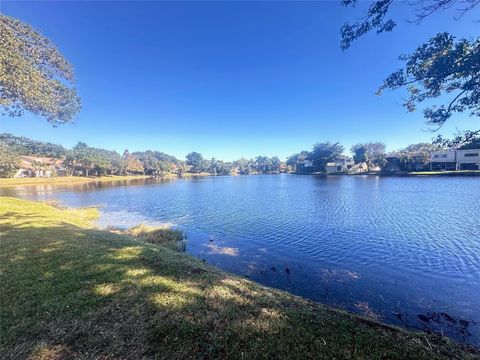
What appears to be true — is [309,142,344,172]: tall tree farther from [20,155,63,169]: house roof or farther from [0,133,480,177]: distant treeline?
[20,155,63,169]: house roof

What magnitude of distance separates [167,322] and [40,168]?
10734 cm

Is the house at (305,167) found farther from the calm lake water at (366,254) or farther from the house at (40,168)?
the house at (40,168)

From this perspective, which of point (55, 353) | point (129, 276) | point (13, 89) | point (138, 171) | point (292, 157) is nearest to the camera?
point (55, 353)

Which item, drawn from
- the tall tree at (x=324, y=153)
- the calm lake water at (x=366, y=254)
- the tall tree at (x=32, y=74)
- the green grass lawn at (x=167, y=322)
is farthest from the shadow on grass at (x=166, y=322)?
the tall tree at (x=324, y=153)

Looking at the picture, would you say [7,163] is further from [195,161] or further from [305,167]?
[305,167]

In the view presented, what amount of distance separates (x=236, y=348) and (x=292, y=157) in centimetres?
15503

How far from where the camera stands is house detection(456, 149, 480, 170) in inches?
2568

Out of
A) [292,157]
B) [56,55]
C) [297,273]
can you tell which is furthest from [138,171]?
[297,273]

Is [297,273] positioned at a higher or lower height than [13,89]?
lower

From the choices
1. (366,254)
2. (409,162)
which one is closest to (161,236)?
(366,254)

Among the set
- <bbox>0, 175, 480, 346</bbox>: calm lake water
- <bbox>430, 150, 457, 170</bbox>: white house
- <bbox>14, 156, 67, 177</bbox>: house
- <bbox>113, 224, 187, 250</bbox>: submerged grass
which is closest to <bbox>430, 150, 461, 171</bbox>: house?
<bbox>430, 150, 457, 170</bbox>: white house

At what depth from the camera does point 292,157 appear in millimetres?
153500

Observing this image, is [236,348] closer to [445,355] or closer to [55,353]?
[55,353]

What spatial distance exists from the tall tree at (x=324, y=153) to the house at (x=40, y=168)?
107 meters
